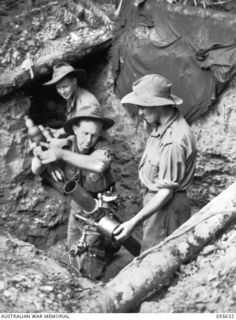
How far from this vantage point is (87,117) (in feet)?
25.2

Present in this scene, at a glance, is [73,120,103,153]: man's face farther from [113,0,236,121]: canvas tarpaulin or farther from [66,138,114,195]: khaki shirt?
[113,0,236,121]: canvas tarpaulin

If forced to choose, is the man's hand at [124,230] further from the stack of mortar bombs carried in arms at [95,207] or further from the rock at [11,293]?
the rock at [11,293]

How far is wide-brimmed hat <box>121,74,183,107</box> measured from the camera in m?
6.52

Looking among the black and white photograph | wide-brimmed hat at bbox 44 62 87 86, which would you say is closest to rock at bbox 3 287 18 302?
the black and white photograph

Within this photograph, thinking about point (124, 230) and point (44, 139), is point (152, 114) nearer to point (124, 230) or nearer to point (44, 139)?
point (124, 230)

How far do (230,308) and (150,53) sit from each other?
4.71 m

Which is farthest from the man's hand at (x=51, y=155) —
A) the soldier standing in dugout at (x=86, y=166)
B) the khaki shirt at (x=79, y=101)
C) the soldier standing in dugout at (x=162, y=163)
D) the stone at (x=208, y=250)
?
the stone at (x=208, y=250)

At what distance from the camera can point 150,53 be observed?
956 centimetres

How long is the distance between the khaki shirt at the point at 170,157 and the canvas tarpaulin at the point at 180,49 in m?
2.44

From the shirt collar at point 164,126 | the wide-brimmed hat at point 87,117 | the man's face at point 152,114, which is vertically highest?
the man's face at point 152,114

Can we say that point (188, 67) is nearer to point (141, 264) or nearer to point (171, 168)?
point (171, 168)

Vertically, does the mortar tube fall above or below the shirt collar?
below

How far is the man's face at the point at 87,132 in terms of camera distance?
7.71 meters

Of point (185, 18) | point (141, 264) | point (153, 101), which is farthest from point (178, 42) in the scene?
point (141, 264)
